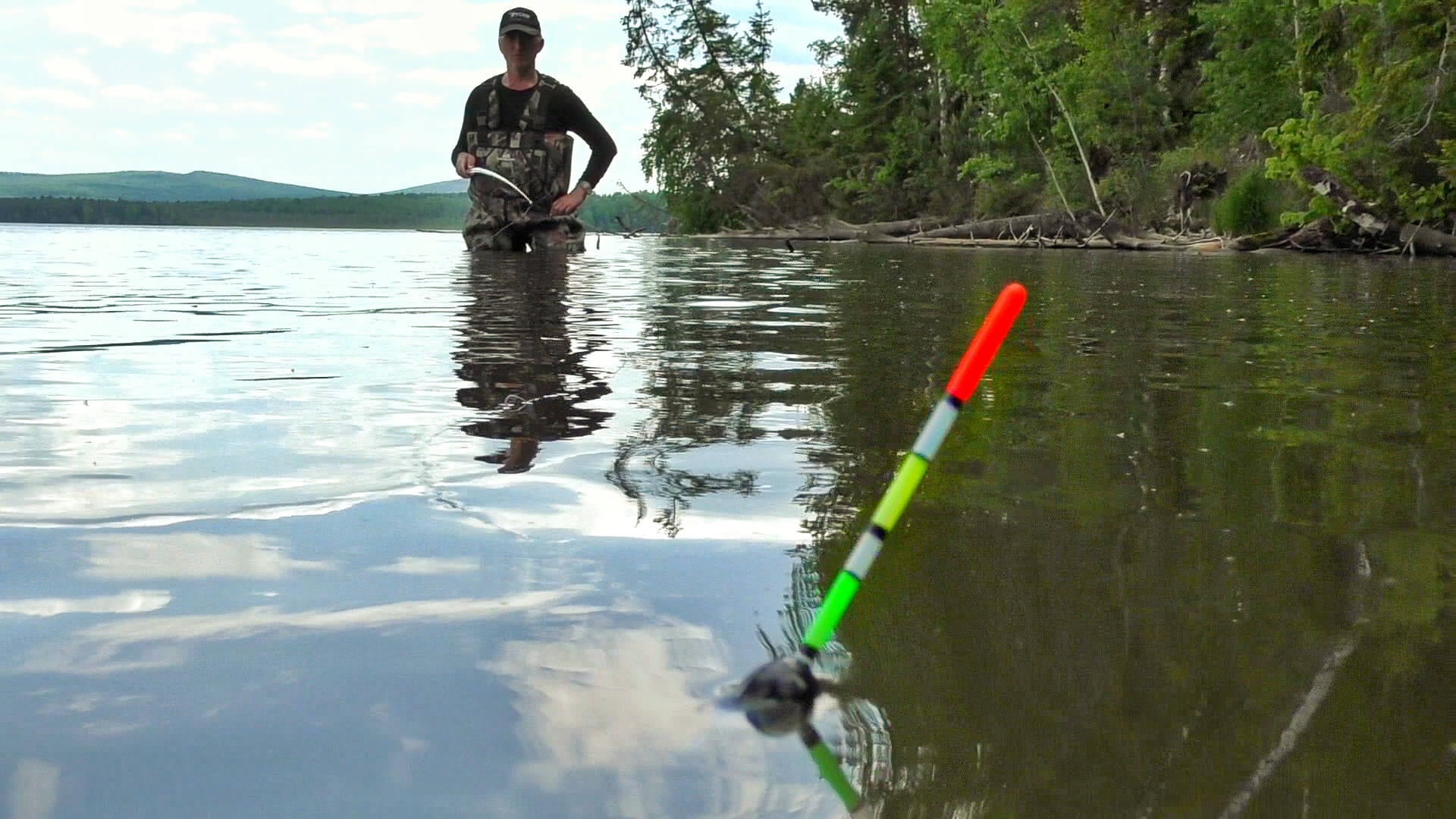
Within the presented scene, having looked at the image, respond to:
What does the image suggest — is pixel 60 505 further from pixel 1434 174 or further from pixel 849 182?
pixel 849 182

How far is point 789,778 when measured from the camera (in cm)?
172

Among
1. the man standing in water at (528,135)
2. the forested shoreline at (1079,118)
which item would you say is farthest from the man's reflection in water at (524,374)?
the forested shoreline at (1079,118)

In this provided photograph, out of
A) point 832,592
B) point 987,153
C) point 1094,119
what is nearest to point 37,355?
point 832,592

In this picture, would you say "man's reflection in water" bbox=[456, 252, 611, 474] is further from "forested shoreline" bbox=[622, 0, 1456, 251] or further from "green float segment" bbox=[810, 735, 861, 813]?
"forested shoreline" bbox=[622, 0, 1456, 251]

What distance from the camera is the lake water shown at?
1.75 metres

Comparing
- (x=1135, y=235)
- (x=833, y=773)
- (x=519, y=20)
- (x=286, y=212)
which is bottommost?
(x=286, y=212)

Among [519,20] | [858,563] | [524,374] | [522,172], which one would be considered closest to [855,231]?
[522,172]

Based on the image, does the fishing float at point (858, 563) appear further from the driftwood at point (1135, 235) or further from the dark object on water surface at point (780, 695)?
the driftwood at point (1135, 235)

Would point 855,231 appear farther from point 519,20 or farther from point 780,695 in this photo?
point 780,695

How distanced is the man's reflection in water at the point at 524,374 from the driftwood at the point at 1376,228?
15.6m

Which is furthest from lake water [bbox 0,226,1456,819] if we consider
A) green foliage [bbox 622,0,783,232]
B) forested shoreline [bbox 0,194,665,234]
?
forested shoreline [bbox 0,194,665,234]

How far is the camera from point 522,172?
668 inches

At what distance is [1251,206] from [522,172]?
52.0 ft

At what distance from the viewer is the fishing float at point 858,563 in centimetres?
189
